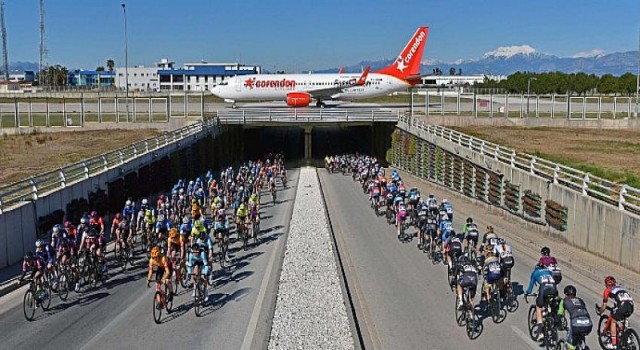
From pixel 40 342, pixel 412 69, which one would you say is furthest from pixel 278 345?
pixel 412 69

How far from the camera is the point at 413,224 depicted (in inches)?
1070

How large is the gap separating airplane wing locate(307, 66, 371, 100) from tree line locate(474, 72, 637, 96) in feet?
176

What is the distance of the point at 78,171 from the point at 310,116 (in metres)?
21.4

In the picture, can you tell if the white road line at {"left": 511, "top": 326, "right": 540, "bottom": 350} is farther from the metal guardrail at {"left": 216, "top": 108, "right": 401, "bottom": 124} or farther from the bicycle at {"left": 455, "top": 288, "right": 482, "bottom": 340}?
the metal guardrail at {"left": 216, "top": 108, "right": 401, "bottom": 124}

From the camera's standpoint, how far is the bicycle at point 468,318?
47.7 ft

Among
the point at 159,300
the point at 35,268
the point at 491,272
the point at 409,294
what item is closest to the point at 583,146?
the point at 409,294

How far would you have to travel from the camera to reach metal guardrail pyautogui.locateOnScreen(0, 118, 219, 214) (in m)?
22.3

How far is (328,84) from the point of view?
75.4 meters

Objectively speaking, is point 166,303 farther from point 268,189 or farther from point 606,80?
point 606,80

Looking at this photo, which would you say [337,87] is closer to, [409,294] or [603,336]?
[409,294]

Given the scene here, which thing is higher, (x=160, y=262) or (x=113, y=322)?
(x=160, y=262)

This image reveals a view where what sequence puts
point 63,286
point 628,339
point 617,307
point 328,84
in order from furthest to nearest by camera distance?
point 328,84
point 63,286
point 628,339
point 617,307

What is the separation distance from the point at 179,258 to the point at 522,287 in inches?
347

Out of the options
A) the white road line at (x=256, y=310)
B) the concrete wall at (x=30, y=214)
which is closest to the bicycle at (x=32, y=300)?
the concrete wall at (x=30, y=214)
